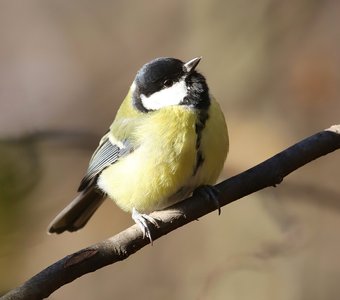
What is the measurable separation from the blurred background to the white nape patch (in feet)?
1.58

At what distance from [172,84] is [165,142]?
19 centimetres

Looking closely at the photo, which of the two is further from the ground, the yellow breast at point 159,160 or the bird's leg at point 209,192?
the yellow breast at point 159,160

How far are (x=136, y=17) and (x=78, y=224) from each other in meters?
1.25

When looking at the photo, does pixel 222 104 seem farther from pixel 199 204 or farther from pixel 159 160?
pixel 199 204

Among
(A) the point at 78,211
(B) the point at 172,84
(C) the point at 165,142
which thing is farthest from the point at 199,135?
(A) the point at 78,211

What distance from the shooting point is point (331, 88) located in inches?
111

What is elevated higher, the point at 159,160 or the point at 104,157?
the point at 104,157

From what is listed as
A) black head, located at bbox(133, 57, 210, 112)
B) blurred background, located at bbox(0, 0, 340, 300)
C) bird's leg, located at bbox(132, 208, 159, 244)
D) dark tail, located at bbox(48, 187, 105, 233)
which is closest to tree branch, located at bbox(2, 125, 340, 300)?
bird's leg, located at bbox(132, 208, 159, 244)

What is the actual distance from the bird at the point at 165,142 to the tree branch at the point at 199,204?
0.08 metres

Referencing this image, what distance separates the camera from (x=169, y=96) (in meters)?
1.90

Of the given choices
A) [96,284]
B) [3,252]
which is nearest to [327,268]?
[96,284]

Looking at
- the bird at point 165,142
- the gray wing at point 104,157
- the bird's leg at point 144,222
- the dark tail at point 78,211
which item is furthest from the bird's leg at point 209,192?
the dark tail at point 78,211

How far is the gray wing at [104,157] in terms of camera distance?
1.98m

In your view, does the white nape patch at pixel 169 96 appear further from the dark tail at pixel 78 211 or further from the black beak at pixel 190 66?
the dark tail at pixel 78 211
